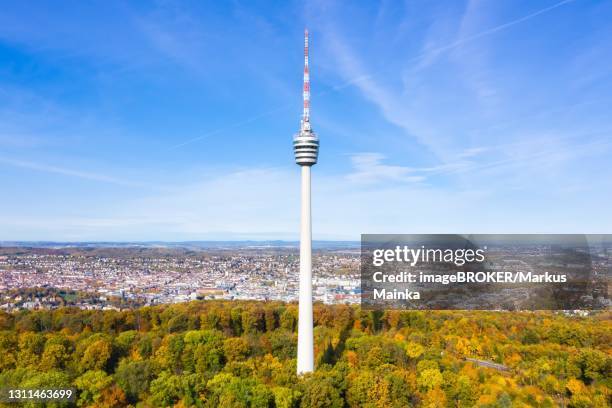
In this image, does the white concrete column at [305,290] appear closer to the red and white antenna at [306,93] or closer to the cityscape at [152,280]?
the red and white antenna at [306,93]

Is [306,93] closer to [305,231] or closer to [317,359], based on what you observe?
[305,231]

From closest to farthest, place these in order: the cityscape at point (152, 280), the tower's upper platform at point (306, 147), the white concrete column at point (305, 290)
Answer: the white concrete column at point (305, 290) < the tower's upper platform at point (306, 147) < the cityscape at point (152, 280)

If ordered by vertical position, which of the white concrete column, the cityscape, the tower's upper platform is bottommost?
the cityscape

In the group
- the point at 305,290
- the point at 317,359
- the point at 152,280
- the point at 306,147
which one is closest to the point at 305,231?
the point at 305,290

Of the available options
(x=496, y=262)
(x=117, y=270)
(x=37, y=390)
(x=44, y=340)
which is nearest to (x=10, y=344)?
(x=44, y=340)

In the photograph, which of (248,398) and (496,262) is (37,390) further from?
(496,262)

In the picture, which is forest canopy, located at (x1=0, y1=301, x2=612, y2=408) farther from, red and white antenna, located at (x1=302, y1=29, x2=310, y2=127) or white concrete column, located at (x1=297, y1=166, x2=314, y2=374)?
red and white antenna, located at (x1=302, y1=29, x2=310, y2=127)

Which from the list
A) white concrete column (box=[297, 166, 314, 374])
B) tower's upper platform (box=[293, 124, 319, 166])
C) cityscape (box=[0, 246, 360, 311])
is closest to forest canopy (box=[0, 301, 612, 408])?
white concrete column (box=[297, 166, 314, 374])

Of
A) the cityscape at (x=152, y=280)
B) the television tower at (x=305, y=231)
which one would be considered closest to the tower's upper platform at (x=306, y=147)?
the television tower at (x=305, y=231)
